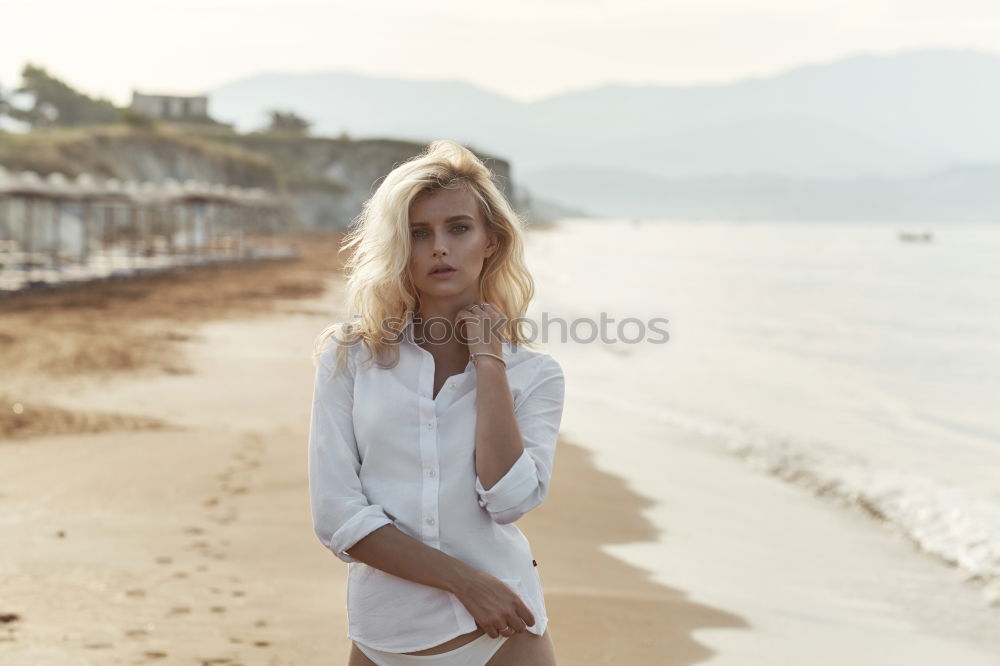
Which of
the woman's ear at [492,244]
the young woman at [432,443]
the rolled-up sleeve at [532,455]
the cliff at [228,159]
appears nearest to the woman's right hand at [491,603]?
the young woman at [432,443]

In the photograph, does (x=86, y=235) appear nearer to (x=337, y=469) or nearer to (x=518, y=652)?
(x=337, y=469)

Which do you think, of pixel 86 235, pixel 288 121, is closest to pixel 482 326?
pixel 86 235

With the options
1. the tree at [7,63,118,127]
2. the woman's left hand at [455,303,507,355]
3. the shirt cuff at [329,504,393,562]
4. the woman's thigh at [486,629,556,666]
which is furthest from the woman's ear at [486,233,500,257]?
the tree at [7,63,118,127]

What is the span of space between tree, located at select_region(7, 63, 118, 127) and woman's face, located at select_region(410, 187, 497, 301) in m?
70.2

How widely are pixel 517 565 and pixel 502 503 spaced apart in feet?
0.52

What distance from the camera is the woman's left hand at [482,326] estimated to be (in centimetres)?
181

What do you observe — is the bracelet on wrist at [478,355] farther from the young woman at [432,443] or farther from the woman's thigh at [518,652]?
the woman's thigh at [518,652]

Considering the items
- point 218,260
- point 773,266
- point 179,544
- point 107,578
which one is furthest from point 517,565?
point 773,266

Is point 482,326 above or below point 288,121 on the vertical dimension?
below

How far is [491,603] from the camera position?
1.71 m

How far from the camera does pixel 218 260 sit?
96.2 feet

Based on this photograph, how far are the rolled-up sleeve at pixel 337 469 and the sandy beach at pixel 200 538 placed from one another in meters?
1.87

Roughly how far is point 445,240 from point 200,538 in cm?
348

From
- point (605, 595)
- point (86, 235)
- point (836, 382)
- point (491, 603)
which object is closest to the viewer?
point (491, 603)
